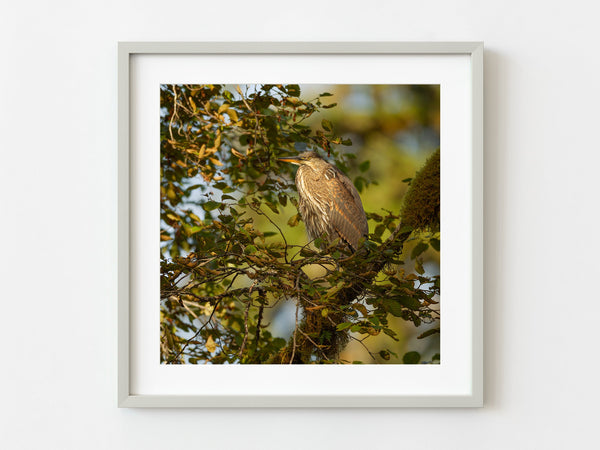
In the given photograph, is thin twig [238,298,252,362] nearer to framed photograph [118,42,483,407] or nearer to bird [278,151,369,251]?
framed photograph [118,42,483,407]

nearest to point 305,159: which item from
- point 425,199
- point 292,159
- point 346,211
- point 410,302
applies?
point 292,159

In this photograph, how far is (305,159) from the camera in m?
1.13

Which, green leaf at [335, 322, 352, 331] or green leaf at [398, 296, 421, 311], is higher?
green leaf at [398, 296, 421, 311]

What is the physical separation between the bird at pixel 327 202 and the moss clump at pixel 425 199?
0.31ft

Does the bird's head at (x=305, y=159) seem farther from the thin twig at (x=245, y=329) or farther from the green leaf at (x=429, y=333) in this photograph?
the green leaf at (x=429, y=333)

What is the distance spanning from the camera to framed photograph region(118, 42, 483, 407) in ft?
3.65

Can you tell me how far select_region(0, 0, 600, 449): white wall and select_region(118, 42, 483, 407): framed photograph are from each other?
62 millimetres

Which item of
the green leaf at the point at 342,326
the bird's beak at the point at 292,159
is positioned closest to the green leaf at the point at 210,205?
the bird's beak at the point at 292,159

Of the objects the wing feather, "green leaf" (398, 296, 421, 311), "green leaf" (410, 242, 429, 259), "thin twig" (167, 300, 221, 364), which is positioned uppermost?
the wing feather

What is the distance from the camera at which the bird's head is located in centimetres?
112

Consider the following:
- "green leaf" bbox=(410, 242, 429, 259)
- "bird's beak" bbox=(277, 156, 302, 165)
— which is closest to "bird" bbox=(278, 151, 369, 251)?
"bird's beak" bbox=(277, 156, 302, 165)
